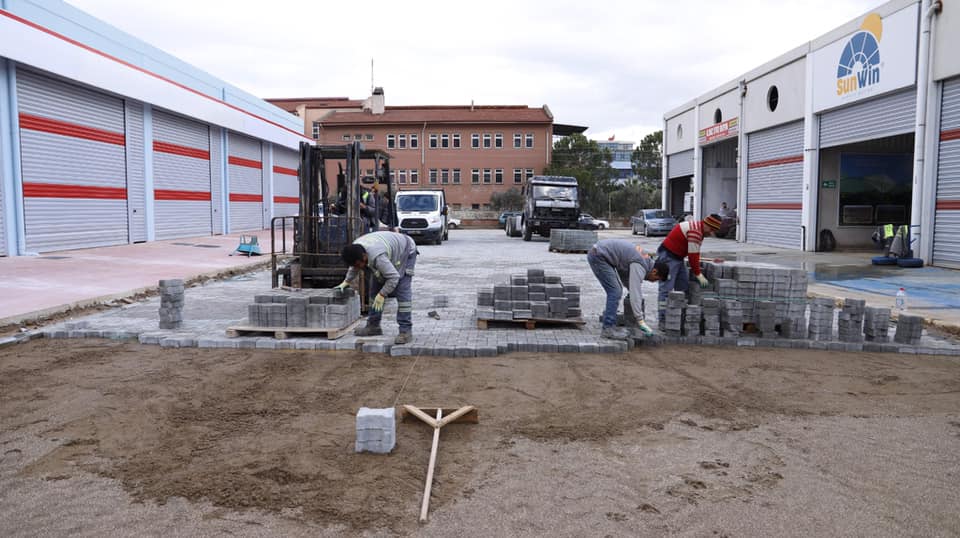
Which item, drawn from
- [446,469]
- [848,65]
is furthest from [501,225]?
[446,469]

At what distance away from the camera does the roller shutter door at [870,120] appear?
18.5m

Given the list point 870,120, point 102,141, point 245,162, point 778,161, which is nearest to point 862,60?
point 870,120

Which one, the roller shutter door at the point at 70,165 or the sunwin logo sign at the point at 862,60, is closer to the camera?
the roller shutter door at the point at 70,165

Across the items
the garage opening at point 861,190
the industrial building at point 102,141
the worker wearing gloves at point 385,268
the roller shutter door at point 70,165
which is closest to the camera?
the worker wearing gloves at point 385,268

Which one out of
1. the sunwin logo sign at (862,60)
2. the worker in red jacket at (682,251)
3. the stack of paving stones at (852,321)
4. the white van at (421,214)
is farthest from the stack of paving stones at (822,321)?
the white van at (421,214)

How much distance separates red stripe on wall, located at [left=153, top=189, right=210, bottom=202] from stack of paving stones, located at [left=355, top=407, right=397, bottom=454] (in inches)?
870

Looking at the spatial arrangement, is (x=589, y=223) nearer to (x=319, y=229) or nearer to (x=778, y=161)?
(x=778, y=161)

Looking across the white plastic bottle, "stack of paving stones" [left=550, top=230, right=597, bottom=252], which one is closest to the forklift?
the white plastic bottle

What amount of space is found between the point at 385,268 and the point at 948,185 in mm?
16428

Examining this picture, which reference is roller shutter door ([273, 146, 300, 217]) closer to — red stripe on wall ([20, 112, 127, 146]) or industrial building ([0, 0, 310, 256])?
industrial building ([0, 0, 310, 256])

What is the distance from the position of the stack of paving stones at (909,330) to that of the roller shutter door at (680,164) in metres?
28.8

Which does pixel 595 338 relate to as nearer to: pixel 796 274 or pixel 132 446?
pixel 796 274

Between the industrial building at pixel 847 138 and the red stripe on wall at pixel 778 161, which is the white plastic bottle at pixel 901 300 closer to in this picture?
the industrial building at pixel 847 138

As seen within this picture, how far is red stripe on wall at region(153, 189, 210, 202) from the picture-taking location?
24030 mm
